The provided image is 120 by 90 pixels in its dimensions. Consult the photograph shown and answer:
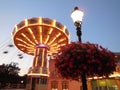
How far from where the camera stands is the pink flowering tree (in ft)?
21.4

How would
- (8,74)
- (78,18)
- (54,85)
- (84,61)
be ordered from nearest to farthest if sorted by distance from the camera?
(84,61)
(78,18)
(54,85)
(8,74)

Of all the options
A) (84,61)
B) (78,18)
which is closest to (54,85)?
(78,18)

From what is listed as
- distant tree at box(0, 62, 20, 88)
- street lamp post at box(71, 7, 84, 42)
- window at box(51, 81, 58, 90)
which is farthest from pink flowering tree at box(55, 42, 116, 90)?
distant tree at box(0, 62, 20, 88)

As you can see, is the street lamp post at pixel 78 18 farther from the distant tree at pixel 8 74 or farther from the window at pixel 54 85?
the distant tree at pixel 8 74

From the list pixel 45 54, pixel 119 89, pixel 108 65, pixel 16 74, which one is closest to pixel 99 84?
pixel 119 89

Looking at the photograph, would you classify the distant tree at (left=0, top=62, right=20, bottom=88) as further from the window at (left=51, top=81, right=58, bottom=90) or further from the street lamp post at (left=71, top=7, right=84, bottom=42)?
the street lamp post at (left=71, top=7, right=84, bottom=42)

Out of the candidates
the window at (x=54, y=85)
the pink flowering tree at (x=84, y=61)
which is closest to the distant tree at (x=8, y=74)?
the window at (x=54, y=85)

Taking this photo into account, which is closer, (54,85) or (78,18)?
(78,18)

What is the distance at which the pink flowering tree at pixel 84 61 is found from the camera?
21.4 feet

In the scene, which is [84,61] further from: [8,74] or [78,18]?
[8,74]

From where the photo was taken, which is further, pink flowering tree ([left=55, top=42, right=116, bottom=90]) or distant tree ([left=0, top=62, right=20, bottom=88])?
distant tree ([left=0, top=62, right=20, bottom=88])

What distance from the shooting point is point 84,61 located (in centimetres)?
655

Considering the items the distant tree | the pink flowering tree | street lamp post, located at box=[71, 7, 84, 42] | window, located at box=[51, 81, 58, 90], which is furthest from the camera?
the distant tree

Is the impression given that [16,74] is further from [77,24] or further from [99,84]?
[77,24]
